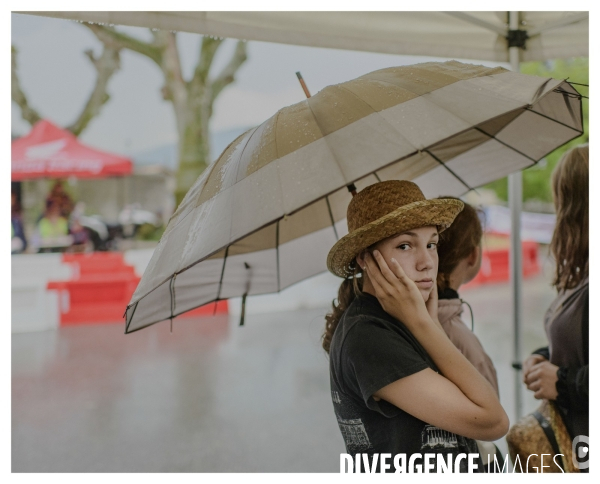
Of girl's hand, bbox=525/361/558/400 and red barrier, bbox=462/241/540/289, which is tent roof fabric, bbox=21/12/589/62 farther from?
red barrier, bbox=462/241/540/289

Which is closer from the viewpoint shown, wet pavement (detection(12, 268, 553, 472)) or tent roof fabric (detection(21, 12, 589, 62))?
tent roof fabric (detection(21, 12, 589, 62))

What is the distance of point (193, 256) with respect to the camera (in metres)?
1.19

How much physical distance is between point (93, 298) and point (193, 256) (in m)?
6.74

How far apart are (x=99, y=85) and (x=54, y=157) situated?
5.97 metres

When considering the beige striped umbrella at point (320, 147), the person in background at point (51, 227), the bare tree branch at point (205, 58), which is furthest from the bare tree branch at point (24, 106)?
the beige striped umbrella at point (320, 147)

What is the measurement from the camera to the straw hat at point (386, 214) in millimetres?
1218

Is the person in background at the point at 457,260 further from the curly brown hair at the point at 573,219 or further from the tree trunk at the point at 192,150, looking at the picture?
the tree trunk at the point at 192,150

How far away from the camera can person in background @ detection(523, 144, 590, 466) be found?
1757 mm

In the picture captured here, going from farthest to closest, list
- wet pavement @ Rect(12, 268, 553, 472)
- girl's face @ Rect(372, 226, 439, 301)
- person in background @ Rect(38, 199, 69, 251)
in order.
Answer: person in background @ Rect(38, 199, 69, 251)
wet pavement @ Rect(12, 268, 553, 472)
girl's face @ Rect(372, 226, 439, 301)

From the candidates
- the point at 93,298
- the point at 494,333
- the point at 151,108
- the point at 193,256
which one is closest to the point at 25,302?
the point at 93,298

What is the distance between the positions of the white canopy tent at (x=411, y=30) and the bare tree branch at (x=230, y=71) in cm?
1011

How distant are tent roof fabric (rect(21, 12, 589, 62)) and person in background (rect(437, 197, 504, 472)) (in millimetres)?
1390

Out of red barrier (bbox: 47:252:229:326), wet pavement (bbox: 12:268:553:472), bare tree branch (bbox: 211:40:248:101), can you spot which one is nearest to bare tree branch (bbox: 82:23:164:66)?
bare tree branch (bbox: 211:40:248:101)
